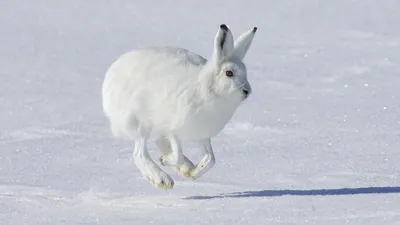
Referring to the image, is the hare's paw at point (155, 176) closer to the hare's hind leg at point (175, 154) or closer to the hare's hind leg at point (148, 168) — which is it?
the hare's hind leg at point (148, 168)

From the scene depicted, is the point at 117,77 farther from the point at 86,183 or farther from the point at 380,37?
the point at 380,37

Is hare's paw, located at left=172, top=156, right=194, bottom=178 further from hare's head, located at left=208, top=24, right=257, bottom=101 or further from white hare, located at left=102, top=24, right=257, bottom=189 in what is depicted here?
hare's head, located at left=208, top=24, right=257, bottom=101

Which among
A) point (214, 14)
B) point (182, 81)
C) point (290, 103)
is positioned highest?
point (182, 81)

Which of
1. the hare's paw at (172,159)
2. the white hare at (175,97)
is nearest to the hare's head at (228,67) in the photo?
the white hare at (175,97)

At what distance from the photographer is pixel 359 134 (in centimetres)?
910

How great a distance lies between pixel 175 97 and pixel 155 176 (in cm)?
49

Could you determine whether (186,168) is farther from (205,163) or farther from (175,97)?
(175,97)

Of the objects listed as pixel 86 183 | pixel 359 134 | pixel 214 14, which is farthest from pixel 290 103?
pixel 214 14

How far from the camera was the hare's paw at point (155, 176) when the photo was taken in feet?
22.5

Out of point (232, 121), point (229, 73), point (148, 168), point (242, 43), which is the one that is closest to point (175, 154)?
point (148, 168)

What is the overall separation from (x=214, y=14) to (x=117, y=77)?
26.3 feet

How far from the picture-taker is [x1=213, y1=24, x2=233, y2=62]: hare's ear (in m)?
6.74

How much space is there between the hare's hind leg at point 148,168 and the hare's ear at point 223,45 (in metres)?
0.71

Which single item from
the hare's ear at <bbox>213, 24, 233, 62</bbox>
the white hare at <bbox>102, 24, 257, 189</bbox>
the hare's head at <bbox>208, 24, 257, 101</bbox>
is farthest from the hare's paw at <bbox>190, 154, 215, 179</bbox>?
the hare's ear at <bbox>213, 24, 233, 62</bbox>
